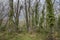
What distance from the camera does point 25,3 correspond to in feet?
102

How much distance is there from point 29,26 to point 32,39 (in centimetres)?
952

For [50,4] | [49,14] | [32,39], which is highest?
[50,4]

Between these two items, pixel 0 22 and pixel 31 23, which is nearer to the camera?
pixel 0 22

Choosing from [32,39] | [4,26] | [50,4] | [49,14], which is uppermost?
[50,4]

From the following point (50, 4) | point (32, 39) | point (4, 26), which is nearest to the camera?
point (50, 4)

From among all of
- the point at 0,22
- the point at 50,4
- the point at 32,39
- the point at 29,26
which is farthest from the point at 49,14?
the point at 29,26

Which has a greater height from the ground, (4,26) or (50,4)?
(50,4)

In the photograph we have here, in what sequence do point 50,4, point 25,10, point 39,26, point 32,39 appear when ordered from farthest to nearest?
point 25,10, point 39,26, point 32,39, point 50,4

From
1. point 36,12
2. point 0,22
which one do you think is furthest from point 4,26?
point 36,12

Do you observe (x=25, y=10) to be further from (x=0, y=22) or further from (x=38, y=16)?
(x=0, y=22)

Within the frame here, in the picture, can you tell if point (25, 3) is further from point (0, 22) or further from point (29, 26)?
point (0, 22)

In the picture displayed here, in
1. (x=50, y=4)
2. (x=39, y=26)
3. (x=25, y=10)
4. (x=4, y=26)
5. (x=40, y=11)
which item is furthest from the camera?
(x=25, y=10)

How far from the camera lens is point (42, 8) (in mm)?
29094

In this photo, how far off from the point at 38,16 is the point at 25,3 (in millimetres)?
4836
